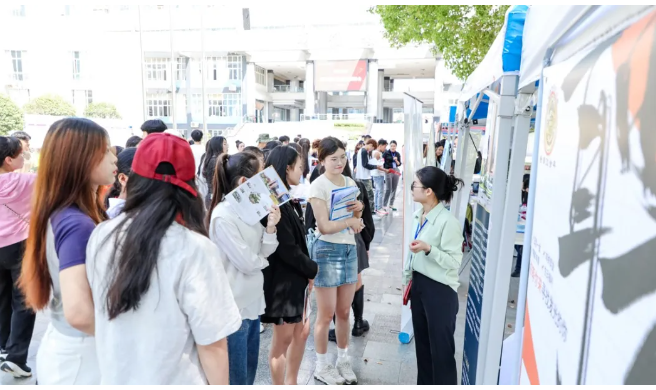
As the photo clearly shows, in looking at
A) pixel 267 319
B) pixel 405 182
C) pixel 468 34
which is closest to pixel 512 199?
pixel 267 319

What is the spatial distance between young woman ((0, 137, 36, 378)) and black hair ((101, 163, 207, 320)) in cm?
238

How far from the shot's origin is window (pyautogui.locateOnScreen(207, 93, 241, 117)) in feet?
156

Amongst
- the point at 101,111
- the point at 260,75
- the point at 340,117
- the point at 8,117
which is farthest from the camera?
the point at 260,75

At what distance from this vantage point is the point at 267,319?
257 centimetres

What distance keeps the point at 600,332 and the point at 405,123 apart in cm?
361

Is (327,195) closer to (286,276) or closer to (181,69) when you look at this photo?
(286,276)

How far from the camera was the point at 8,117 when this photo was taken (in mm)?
27359

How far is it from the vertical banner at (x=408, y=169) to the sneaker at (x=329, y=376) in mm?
853

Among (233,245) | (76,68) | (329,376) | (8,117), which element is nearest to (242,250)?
(233,245)

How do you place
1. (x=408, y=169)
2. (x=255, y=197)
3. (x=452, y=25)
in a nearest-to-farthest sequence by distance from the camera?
(x=255, y=197)
(x=408, y=169)
(x=452, y=25)

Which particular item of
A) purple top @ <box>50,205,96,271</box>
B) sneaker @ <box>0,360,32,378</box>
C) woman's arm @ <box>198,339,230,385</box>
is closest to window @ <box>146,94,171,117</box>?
sneaker @ <box>0,360,32,378</box>

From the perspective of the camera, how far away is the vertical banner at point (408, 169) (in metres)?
3.89

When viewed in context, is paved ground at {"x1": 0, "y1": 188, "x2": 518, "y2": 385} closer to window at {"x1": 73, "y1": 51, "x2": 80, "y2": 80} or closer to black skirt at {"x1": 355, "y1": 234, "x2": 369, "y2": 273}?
black skirt at {"x1": 355, "y1": 234, "x2": 369, "y2": 273}

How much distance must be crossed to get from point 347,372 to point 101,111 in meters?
40.1
